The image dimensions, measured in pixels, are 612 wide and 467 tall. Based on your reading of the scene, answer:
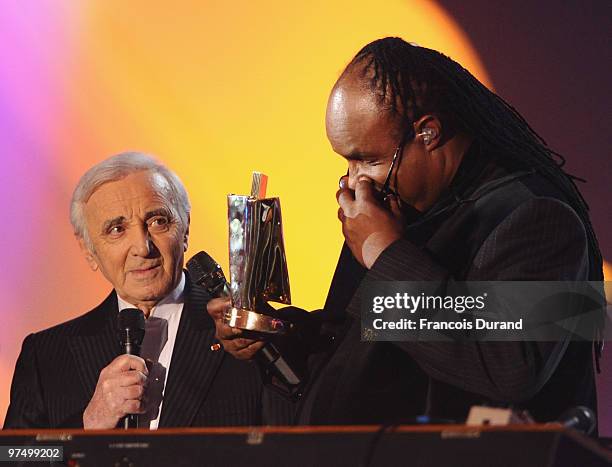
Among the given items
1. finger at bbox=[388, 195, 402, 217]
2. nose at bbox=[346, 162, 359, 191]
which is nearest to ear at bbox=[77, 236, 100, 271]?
nose at bbox=[346, 162, 359, 191]

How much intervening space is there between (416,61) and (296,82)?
3.65 feet

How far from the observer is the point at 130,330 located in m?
2.67

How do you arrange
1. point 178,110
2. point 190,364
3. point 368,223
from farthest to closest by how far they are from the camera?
1. point 178,110
2. point 190,364
3. point 368,223

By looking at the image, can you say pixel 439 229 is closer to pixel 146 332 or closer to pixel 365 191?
pixel 365 191

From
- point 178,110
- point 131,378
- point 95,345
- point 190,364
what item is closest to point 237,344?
point 131,378

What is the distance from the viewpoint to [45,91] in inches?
142

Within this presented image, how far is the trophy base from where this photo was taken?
2.40m

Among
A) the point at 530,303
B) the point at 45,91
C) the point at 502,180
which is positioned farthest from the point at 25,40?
the point at 530,303

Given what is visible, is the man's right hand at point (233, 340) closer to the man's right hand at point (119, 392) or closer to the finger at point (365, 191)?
the man's right hand at point (119, 392)

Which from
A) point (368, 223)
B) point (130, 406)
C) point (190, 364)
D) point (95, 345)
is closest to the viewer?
point (368, 223)

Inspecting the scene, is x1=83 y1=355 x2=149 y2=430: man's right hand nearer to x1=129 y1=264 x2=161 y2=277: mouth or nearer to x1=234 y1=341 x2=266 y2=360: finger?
x1=234 y1=341 x2=266 y2=360: finger

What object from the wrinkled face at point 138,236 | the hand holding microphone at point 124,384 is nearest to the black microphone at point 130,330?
the hand holding microphone at point 124,384

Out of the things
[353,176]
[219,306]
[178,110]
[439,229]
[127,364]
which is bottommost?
[127,364]

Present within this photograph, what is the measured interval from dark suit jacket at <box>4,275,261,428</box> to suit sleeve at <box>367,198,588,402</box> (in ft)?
3.09
